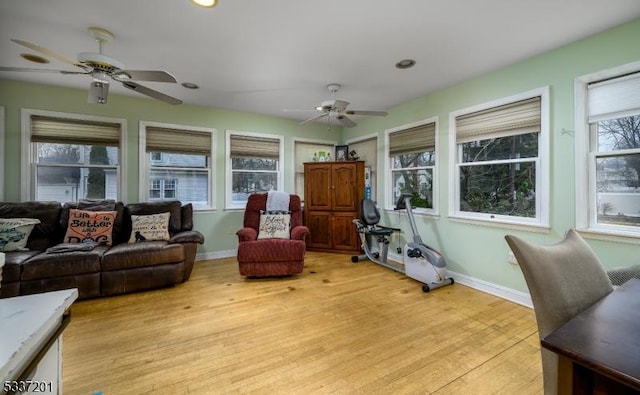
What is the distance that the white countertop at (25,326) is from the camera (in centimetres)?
61

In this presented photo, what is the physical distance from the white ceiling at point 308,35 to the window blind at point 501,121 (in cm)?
47

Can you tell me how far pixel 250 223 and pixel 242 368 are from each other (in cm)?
250

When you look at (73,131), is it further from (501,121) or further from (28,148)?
(501,121)

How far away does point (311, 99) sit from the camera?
4012 mm

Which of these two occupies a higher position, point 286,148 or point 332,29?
point 332,29

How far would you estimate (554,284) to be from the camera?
0.91 metres

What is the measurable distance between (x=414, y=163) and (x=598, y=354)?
3.75 m

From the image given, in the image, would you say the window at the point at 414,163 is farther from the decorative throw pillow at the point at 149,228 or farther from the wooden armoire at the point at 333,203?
the decorative throw pillow at the point at 149,228

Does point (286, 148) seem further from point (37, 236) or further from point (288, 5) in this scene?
point (37, 236)

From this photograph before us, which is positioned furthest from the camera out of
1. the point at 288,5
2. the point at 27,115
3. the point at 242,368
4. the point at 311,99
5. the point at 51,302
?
the point at 311,99

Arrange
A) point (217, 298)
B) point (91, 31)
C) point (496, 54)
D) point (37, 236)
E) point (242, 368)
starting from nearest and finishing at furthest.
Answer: point (242, 368) → point (91, 31) → point (496, 54) → point (217, 298) → point (37, 236)

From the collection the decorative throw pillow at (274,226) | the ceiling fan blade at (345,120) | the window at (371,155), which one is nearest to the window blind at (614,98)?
the ceiling fan blade at (345,120)

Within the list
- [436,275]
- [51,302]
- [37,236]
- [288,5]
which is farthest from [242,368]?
[37,236]

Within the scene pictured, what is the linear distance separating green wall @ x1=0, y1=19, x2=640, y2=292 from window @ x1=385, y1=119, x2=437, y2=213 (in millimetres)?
160
